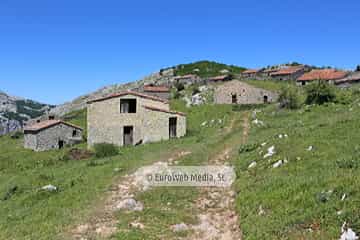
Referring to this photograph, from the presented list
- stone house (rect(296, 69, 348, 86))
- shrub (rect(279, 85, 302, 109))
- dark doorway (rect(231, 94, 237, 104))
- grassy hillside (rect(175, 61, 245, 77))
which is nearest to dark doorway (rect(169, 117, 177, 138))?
shrub (rect(279, 85, 302, 109))

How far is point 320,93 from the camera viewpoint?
134 feet

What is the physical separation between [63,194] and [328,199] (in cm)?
1146

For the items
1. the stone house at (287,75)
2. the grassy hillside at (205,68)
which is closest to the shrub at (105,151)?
the stone house at (287,75)

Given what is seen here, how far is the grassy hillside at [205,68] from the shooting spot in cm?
13638

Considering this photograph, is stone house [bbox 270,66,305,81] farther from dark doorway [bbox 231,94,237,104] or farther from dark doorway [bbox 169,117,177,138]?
dark doorway [bbox 169,117,177,138]

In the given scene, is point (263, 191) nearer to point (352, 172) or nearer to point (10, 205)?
point (352, 172)

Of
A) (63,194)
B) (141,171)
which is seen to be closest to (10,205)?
(63,194)

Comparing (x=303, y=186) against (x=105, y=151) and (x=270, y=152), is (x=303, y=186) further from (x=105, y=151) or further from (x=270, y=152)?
(x=105, y=151)

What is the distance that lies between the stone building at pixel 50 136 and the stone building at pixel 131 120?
538 inches

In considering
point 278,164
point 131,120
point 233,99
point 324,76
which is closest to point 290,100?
point 131,120

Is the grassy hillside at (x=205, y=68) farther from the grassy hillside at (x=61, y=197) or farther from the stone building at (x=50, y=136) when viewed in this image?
the grassy hillside at (x=61, y=197)

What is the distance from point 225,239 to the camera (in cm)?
1134

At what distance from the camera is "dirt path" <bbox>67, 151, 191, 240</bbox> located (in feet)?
40.0

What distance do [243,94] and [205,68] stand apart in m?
82.6
